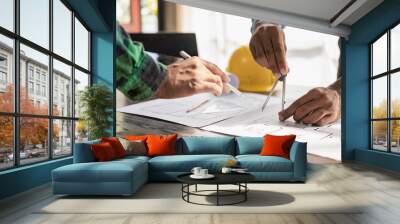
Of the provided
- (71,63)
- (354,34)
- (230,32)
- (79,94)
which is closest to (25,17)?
(71,63)

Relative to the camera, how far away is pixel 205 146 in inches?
275

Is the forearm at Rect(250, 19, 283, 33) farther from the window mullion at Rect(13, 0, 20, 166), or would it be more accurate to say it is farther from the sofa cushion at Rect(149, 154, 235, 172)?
the window mullion at Rect(13, 0, 20, 166)

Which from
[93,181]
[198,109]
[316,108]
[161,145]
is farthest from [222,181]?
[316,108]

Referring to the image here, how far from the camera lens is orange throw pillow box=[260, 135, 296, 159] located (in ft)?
21.4

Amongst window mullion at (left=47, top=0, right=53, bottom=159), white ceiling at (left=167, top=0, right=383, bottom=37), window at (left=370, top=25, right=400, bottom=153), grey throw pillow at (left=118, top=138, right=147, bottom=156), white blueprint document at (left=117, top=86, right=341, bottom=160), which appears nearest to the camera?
window mullion at (left=47, top=0, right=53, bottom=159)

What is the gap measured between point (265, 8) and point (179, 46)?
2155 millimetres

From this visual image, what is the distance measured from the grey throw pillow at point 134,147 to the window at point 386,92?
5.04 m

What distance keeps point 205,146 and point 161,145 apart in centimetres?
79

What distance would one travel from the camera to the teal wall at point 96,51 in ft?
18.3

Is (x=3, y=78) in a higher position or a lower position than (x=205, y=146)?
higher

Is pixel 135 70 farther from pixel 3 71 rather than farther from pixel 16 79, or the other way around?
pixel 3 71

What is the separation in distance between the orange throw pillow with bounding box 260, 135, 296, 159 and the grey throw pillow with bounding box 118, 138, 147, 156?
204 cm

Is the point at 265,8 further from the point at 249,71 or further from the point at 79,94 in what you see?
the point at 79,94

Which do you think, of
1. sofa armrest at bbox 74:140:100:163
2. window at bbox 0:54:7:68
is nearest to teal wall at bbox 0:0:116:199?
sofa armrest at bbox 74:140:100:163
